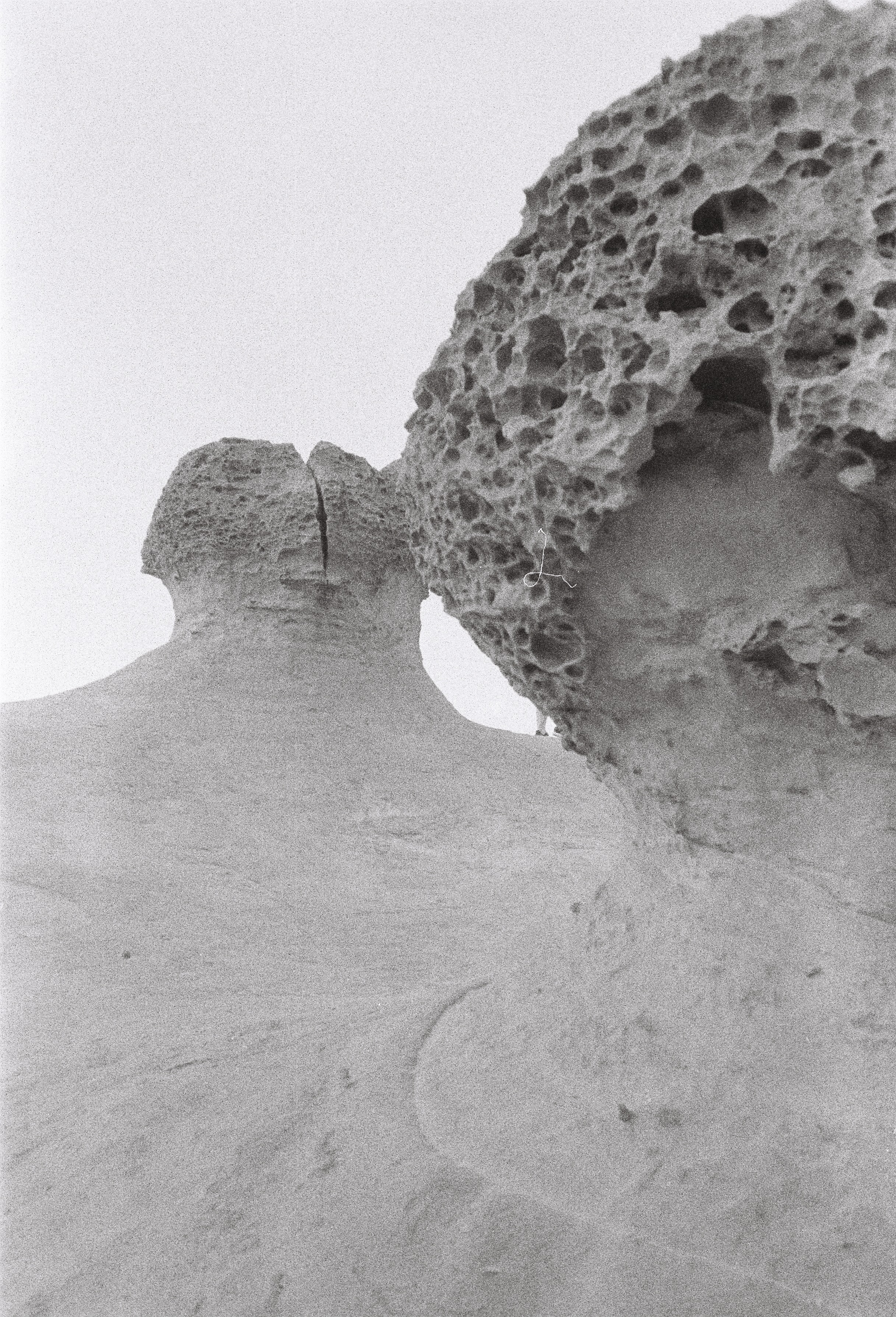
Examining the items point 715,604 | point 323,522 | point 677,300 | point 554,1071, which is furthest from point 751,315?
point 323,522

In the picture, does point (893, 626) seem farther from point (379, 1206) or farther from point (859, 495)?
point (379, 1206)

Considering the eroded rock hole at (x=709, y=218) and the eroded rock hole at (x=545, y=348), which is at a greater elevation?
the eroded rock hole at (x=709, y=218)

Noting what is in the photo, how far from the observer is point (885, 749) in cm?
262

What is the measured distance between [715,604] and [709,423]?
466mm

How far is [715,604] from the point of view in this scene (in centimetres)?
273

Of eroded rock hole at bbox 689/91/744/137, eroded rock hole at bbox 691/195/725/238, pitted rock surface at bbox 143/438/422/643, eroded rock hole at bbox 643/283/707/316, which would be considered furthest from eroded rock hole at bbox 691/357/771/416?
pitted rock surface at bbox 143/438/422/643

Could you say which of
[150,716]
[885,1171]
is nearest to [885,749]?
[885,1171]

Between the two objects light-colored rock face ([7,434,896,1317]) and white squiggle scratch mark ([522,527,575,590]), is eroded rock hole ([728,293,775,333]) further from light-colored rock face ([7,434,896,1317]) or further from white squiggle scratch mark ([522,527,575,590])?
white squiggle scratch mark ([522,527,575,590])

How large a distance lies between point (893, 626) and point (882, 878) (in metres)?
0.64

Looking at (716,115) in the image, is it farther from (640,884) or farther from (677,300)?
(640,884)

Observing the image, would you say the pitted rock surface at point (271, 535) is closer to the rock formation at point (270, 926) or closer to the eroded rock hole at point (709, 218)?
the rock formation at point (270, 926)

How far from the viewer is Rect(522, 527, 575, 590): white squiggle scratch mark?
9.09 ft

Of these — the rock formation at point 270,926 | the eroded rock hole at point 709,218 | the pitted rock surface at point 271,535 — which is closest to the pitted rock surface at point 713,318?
the eroded rock hole at point 709,218

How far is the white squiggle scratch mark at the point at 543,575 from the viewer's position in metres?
2.77
